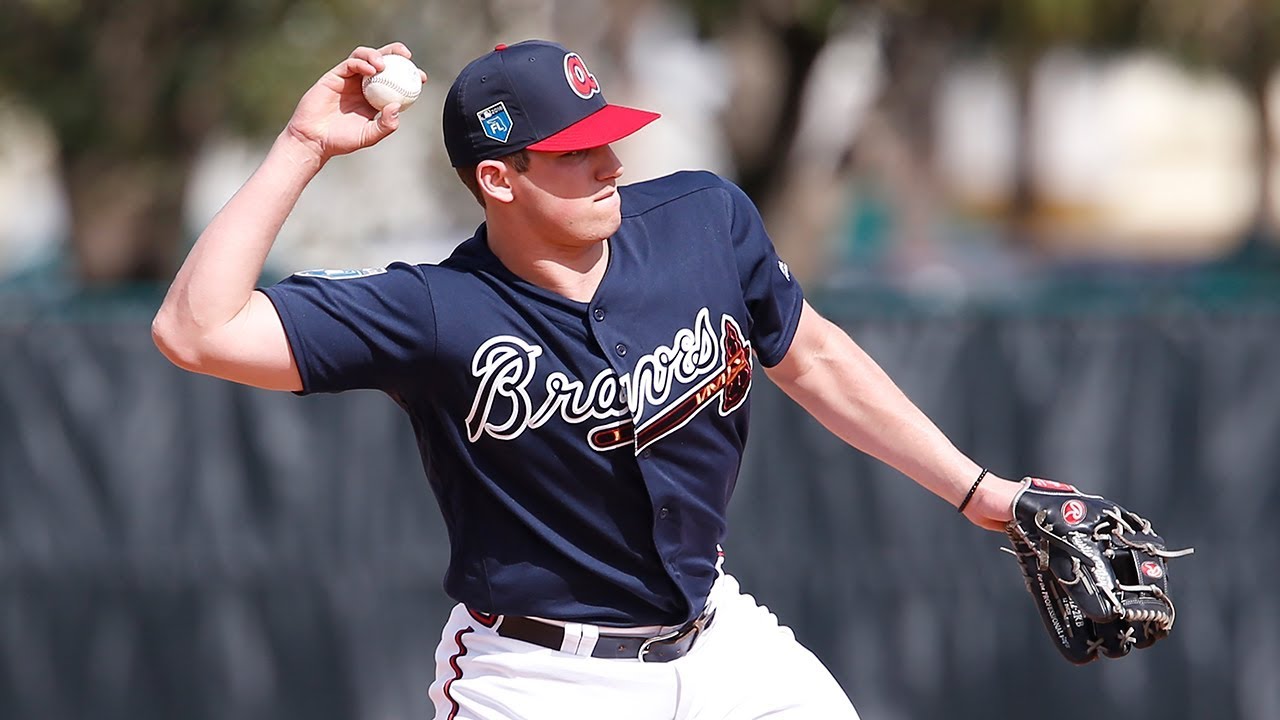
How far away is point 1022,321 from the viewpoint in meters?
6.27

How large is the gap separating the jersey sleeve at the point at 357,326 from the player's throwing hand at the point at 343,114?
250 mm

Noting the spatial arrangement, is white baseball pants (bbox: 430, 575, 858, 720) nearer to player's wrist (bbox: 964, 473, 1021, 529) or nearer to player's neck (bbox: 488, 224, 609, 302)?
player's wrist (bbox: 964, 473, 1021, 529)

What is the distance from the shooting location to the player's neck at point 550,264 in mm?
3305

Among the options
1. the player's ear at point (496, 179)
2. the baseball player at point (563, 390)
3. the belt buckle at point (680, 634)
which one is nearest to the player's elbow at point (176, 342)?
the baseball player at point (563, 390)

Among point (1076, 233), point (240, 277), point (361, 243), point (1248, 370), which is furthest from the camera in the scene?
point (1076, 233)

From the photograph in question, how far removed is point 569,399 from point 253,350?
2.01 ft

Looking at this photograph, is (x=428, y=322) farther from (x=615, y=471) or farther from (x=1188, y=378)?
(x=1188, y=378)

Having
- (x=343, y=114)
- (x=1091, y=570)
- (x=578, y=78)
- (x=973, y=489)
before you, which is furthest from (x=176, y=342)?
(x=1091, y=570)

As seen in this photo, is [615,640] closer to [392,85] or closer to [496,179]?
[496,179]

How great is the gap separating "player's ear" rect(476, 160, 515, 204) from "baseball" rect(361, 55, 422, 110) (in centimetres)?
20

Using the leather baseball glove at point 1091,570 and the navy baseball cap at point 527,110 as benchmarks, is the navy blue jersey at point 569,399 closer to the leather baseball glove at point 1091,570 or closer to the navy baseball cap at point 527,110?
the navy baseball cap at point 527,110

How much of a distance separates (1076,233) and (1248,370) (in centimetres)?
3866

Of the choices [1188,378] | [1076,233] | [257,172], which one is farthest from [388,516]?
[1076,233]

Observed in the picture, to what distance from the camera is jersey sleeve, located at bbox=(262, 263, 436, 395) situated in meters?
3.11
